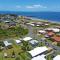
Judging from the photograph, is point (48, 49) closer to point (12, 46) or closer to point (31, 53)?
point (31, 53)

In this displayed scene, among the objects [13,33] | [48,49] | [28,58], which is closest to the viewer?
[28,58]

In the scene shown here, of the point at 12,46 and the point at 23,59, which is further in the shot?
the point at 12,46

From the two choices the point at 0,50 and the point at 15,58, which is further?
the point at 0,50

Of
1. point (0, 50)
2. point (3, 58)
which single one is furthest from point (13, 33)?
point (3, 58)

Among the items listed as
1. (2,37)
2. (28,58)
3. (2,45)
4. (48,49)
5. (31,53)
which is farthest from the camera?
(2,37)

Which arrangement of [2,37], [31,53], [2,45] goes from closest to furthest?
[31,53] → [2,45] → [2,37]

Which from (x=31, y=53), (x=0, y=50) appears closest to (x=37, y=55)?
(x=31, y=53)

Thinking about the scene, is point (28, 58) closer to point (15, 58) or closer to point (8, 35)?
point (15, 58)

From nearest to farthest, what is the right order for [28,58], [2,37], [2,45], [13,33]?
[28,58]
[2,45]
[2,37]
[13,33]
